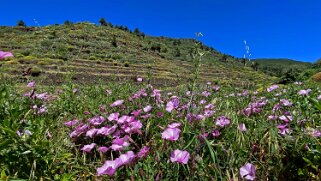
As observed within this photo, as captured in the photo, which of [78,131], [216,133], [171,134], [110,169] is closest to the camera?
[110,169]

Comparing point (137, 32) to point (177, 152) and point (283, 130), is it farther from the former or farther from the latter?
point (177, 152)

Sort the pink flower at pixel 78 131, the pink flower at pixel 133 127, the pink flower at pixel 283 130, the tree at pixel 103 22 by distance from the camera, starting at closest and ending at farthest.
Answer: the pink flower at pixel 283 130 → the pink flower at pixel 133 127 → the pink flower at pixel 78 131 → the tree at pixel 103 22

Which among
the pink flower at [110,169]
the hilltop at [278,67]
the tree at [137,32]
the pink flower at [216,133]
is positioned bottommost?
the pink flower at [110,169]

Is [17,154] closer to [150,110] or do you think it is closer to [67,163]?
[67,163]

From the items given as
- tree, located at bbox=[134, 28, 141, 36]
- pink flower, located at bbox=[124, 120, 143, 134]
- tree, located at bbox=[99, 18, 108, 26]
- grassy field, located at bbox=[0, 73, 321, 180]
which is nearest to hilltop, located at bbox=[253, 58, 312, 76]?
grassy field, located at bbox=[0, 73, 321, 180]

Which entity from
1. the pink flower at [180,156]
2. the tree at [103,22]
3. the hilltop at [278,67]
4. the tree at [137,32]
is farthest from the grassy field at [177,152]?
the tree at [137,32]

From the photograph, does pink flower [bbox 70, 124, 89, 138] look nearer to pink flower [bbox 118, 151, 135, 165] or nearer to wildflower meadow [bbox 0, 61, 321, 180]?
wildflower meadow [bbox 0, 61, 321, 180]

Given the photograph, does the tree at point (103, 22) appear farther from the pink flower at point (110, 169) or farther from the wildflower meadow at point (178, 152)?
the pink flower at point (110, 169)

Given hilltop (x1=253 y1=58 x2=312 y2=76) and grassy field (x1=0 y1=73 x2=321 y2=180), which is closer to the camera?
grassy field (x1=0 y1=73 x2=321 y2=180)

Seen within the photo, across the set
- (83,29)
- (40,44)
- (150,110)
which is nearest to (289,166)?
(150,110)

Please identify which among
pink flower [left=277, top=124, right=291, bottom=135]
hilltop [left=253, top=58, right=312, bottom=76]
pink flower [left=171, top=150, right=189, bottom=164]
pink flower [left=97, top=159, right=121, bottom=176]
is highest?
hilltop [left=253, top=58, right=312, bottom=76]

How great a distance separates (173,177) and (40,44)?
4525cm

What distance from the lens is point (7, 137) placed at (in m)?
1.56

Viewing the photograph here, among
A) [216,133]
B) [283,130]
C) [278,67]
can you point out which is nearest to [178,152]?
[216,133]
